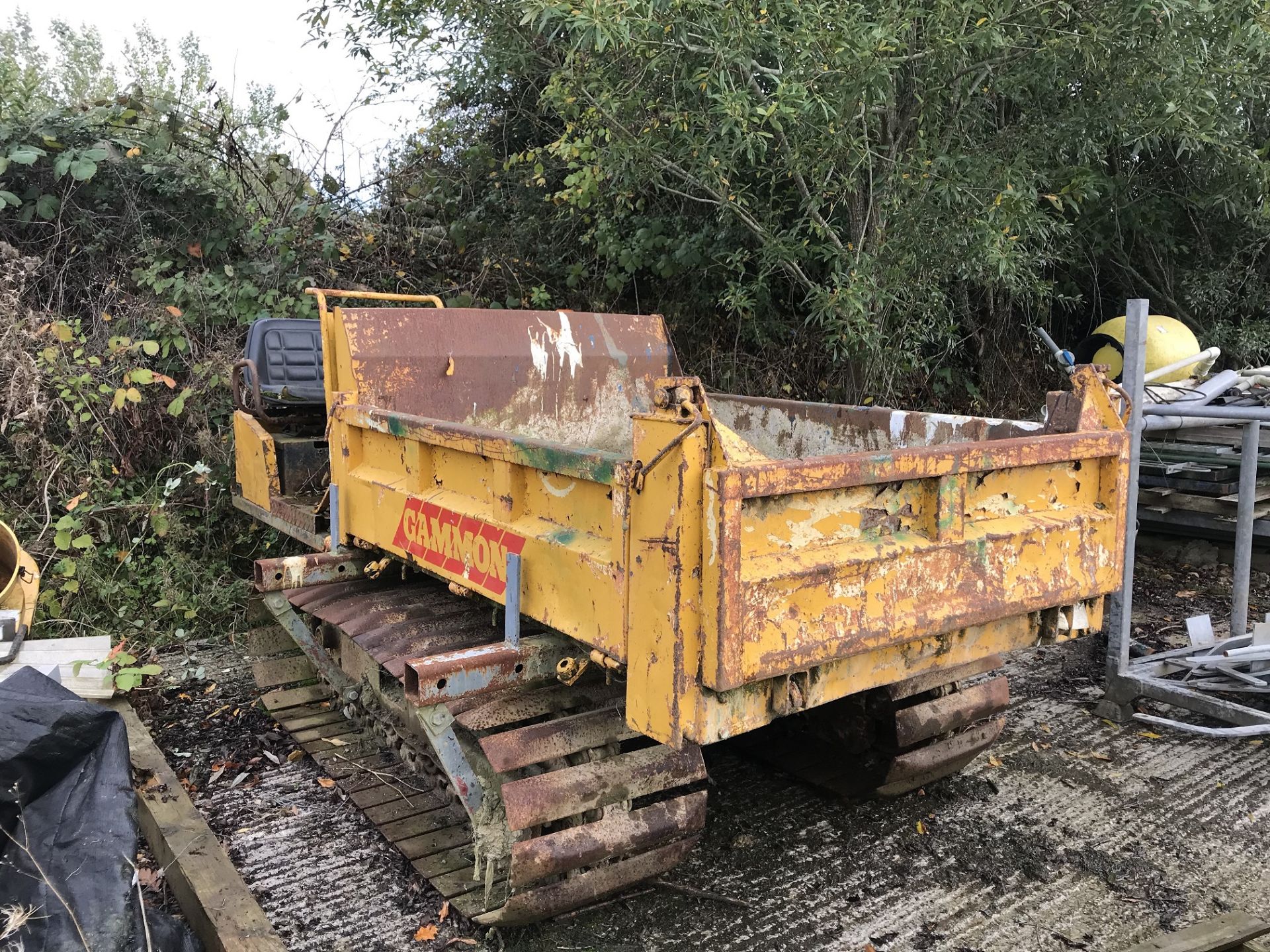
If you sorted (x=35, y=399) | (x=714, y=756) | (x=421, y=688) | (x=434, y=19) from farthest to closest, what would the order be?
(x=434, y=19), (x=35, y=399), (x=714, y=756), (x=421, y=688)

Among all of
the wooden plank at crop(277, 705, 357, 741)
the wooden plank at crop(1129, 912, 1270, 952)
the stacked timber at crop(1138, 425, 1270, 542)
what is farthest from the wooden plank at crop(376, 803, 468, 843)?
the stacked timber at crop(1138, 425, 1270, 542)

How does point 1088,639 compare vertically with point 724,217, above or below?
below

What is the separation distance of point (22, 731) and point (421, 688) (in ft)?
3.29

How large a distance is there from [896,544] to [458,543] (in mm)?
1241

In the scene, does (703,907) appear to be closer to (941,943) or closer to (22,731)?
(941,943)

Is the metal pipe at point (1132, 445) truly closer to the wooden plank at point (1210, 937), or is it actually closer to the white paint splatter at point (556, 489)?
the wooden plank at point (1210, 937)

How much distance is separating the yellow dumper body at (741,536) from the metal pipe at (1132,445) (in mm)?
1119

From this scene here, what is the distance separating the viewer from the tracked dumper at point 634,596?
6.77 feet

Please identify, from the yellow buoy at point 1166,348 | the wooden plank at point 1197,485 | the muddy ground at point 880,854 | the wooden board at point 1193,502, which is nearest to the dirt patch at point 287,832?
the muddy ground at point 880,854

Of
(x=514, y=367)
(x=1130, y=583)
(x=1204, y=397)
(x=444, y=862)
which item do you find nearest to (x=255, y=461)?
(x=514, y=367)

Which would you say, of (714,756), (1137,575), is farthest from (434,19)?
(1137,575)

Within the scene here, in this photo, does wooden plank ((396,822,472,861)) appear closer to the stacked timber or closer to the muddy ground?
the muddy ground

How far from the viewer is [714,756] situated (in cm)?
372

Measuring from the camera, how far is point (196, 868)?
109 inches
